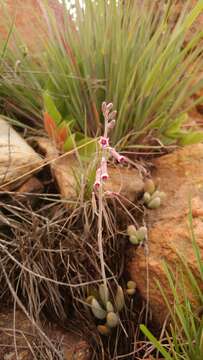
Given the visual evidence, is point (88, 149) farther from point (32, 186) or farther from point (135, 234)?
point (135, 234)

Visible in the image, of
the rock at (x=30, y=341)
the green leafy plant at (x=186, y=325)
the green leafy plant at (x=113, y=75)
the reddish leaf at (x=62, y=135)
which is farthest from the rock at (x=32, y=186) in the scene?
the green leafy plant at (x=186, y=325)

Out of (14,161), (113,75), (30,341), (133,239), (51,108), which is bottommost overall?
(30,341)

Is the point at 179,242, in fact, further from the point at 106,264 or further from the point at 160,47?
the point at 160,47

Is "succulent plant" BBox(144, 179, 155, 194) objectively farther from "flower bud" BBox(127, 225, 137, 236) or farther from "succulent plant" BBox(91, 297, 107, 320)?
"succulent plant" BBox(91, 297, 107, 320)

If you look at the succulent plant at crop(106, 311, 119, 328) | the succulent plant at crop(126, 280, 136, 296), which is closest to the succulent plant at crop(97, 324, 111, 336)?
the succulent plant at crop(106, 311, 119, 328)

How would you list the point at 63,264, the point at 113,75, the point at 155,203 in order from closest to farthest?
1. the point at 63,264
2. the point at 155,203
3. the point at 113,75

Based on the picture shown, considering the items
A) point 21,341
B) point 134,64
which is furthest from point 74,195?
point 134,64

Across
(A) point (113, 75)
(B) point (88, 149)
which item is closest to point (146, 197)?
(B) point (88, 149)

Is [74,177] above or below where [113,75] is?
below
